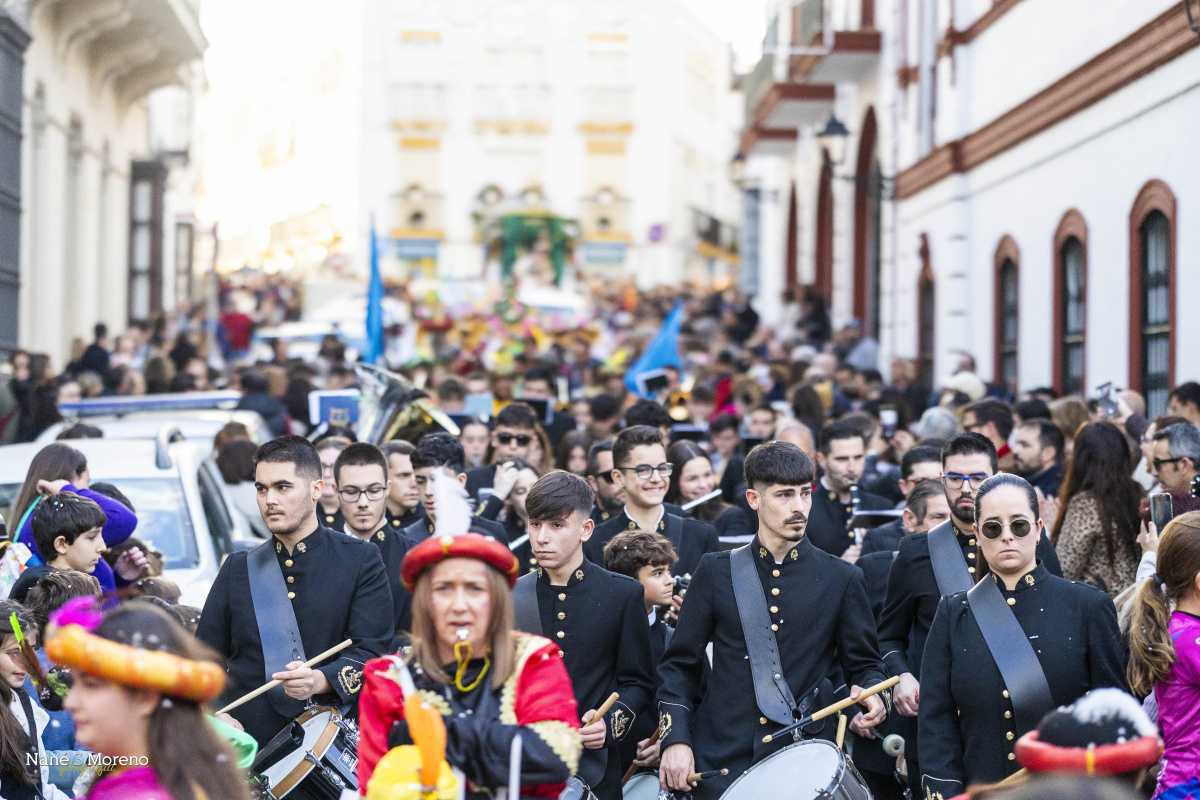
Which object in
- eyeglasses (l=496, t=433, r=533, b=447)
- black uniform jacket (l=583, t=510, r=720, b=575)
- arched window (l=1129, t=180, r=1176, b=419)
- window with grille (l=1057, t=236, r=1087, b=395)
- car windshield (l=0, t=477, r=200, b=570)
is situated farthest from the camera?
window with grille (l=1057, t=236, r=1087, b=395)

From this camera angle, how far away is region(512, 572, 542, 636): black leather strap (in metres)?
7.13

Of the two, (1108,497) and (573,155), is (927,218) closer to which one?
(1108,497)

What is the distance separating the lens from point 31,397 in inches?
643

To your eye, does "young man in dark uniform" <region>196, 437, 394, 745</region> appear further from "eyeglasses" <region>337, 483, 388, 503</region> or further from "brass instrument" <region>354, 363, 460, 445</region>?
"brass instrument" <region>354, 363, 460, 445</region>

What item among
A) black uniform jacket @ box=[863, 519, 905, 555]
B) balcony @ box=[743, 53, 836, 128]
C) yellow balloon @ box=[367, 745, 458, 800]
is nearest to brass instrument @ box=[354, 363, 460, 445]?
black uniform jacket @ box=[863, 519, 905, 555]

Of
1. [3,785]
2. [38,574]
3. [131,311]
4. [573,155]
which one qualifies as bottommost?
[3,785]

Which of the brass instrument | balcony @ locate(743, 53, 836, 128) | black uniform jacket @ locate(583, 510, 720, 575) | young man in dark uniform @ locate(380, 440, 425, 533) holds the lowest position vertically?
black uniform jacket @ locate(583, 510, 720, 575)

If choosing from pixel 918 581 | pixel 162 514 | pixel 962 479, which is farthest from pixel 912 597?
pixel 162 514

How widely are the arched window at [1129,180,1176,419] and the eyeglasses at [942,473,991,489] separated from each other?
7.15 m

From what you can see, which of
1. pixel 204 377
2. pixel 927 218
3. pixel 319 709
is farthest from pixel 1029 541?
pixel 927 218

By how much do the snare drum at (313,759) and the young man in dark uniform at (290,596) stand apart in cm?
10

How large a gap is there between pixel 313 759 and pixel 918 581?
228 centimetres

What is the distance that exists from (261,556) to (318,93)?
6472 cm

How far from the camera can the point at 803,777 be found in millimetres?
6336
